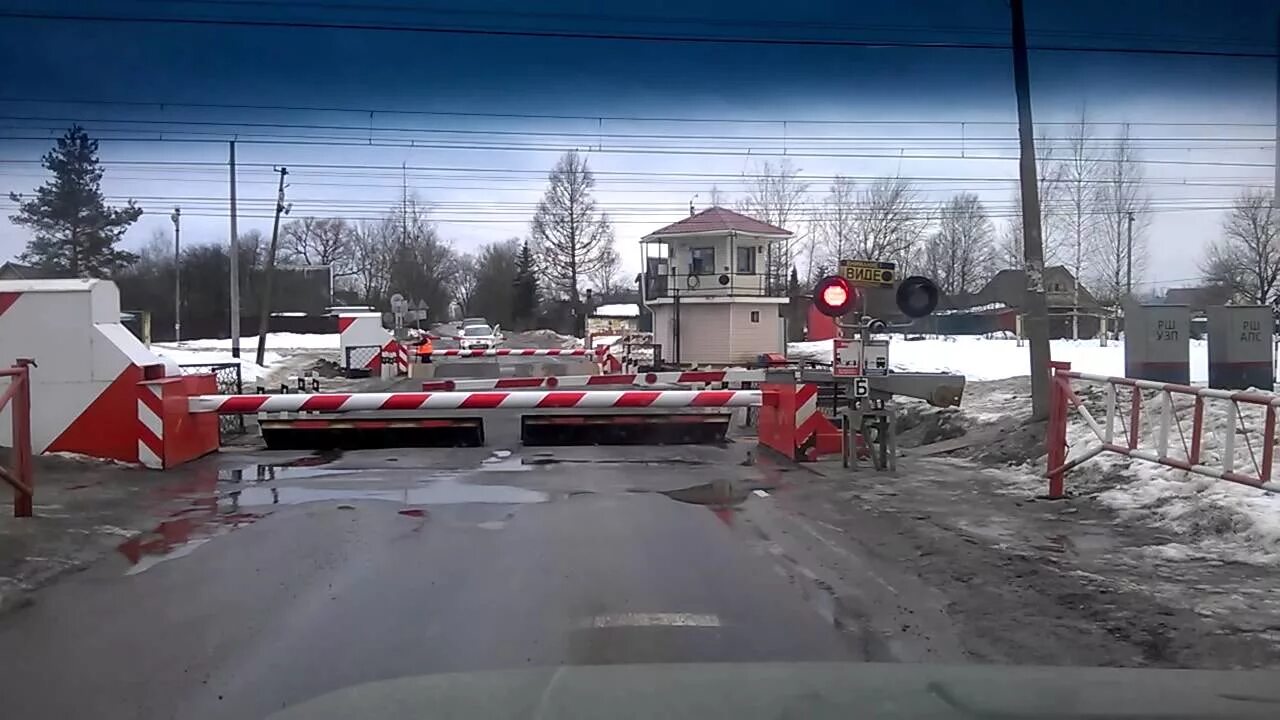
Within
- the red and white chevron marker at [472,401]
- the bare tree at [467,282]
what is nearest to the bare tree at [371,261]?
the bare tree at [467,282]

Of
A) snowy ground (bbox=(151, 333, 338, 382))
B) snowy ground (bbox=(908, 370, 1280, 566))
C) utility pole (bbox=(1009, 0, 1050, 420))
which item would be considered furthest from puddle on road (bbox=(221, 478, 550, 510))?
snowy ground (bbox=(151, 333, 338, 382))

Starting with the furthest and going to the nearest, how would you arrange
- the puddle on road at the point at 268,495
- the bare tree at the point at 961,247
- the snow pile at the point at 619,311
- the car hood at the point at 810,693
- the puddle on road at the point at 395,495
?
the snow pile at the point at 619,311 < the bare tree at the point at 961,247 < the puddle on road at the point at 395,495 < the puddle on road at the point at 268,495 < the car hood at the point at 810,693

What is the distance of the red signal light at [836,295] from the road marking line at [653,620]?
667cm

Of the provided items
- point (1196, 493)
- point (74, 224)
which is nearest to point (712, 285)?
point (74, 224)

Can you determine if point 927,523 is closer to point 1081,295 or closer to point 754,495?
point 754,495

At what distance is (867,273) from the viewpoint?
12.2 metres

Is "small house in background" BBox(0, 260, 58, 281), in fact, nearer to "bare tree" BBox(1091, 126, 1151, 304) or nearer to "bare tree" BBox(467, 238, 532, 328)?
"bare tree" BBox(1091, 126, 1151, 304)

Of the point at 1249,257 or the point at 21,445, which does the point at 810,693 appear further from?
the point at 1249,257

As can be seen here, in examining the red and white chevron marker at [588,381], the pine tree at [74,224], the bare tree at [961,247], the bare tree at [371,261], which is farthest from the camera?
the bare tree at [371,261]

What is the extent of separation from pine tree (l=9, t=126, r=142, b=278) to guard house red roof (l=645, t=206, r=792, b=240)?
19637 millimetres

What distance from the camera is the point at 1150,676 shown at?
4.71 meters

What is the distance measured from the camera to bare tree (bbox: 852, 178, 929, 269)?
132ft

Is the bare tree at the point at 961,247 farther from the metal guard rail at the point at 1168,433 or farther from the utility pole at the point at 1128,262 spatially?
the metal guard rail at the point at 1168,433

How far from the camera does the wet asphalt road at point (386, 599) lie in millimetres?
5086
